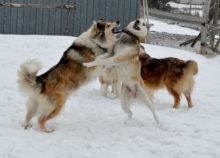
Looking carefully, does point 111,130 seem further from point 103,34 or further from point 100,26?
point 100,26

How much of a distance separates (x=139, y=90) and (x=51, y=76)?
1411 millimetres

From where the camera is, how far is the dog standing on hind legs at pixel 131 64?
20.1ft

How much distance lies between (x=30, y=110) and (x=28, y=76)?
0.55 metres

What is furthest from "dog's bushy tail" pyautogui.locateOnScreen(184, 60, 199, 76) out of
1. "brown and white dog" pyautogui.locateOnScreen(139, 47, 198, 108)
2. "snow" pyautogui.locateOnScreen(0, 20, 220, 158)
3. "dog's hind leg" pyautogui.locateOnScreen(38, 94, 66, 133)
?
"dog's hind leg" pyautogui.locateOnScreen(38, 94, 66, 133)

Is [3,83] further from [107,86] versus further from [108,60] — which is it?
[108,60]

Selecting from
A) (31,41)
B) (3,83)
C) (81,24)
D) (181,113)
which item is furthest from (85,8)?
(181,113)

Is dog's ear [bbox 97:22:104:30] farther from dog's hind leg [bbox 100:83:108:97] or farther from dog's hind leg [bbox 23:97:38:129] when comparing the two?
dog's hind leg [bbox 100:83:108:97]

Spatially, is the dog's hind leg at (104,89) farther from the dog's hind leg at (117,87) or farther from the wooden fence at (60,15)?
the wooden fence at (60,15)

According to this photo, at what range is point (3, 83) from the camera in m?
8.31

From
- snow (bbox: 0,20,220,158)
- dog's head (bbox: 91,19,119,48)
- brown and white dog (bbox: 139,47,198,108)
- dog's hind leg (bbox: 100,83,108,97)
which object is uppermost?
dog's head (bbox: 91,19,119,48)

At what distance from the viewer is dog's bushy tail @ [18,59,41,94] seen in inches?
222

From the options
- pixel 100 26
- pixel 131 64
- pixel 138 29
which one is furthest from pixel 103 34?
pixel 131 64

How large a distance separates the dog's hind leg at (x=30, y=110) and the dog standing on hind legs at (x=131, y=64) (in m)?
1.31

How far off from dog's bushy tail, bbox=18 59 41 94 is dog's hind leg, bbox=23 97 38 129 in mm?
189
